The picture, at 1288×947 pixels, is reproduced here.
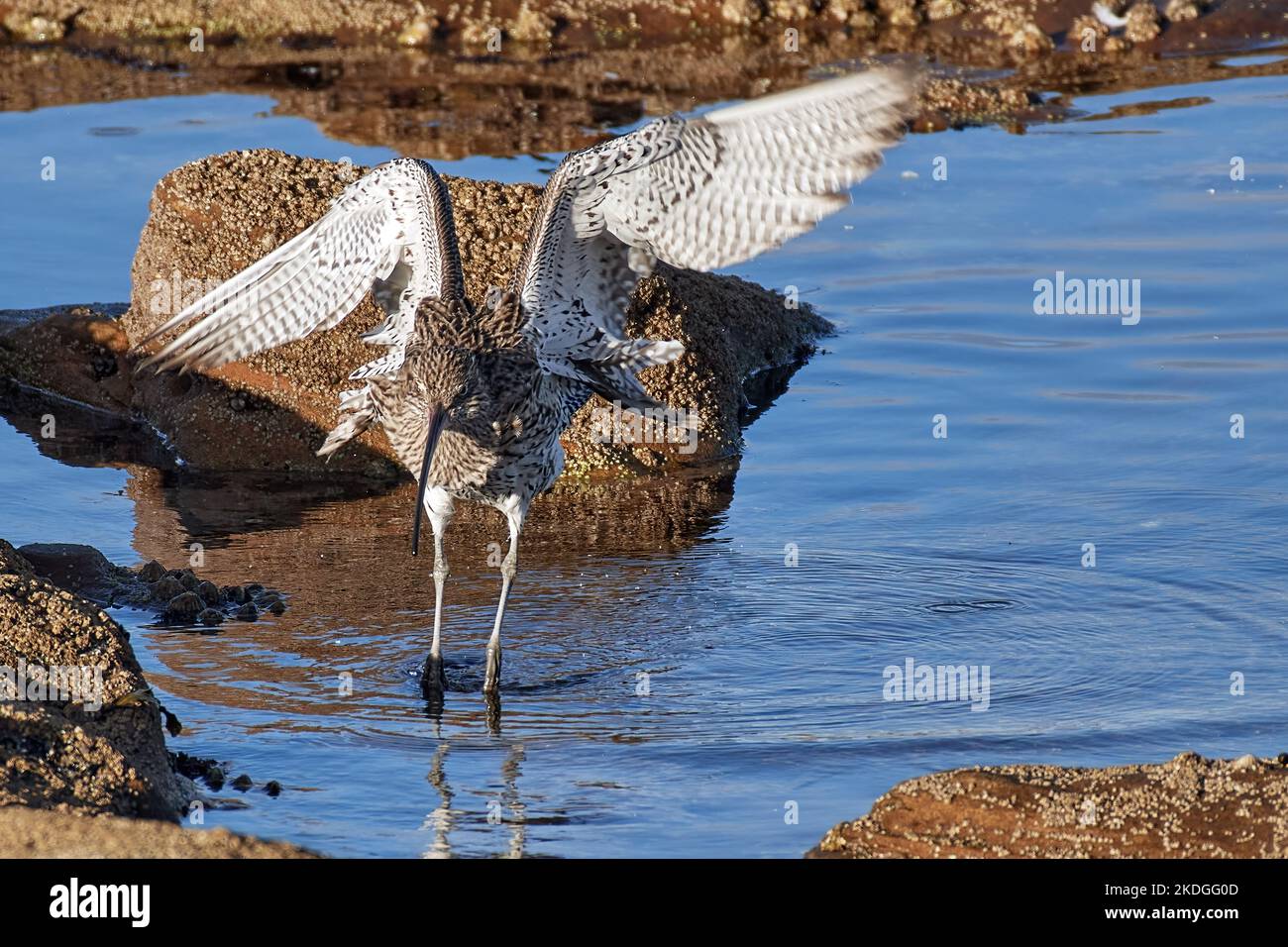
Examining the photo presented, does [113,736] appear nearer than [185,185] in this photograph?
Yes

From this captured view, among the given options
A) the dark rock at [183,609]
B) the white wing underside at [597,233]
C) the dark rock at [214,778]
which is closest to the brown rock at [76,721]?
the dark rock at [214,778]

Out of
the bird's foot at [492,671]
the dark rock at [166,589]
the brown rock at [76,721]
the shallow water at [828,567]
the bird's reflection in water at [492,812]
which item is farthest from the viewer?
the dark rock at [166,589]

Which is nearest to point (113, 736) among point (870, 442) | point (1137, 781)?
point (1137, 781)

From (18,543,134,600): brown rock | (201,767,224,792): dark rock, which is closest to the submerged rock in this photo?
(18,543,134,600): brown rock

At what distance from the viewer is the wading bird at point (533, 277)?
6.68m

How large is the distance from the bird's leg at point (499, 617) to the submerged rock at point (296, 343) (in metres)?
2.15

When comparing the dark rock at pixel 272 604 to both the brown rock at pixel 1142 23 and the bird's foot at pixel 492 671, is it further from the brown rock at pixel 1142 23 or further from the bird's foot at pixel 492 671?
the brown rock at pixel 1142 23

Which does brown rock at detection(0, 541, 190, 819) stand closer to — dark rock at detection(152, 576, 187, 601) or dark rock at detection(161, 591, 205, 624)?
dark rock at detection(161, 591, 205, 624)

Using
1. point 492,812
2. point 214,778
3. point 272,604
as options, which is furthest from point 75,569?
point 492,812

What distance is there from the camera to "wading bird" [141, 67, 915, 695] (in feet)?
21.9
